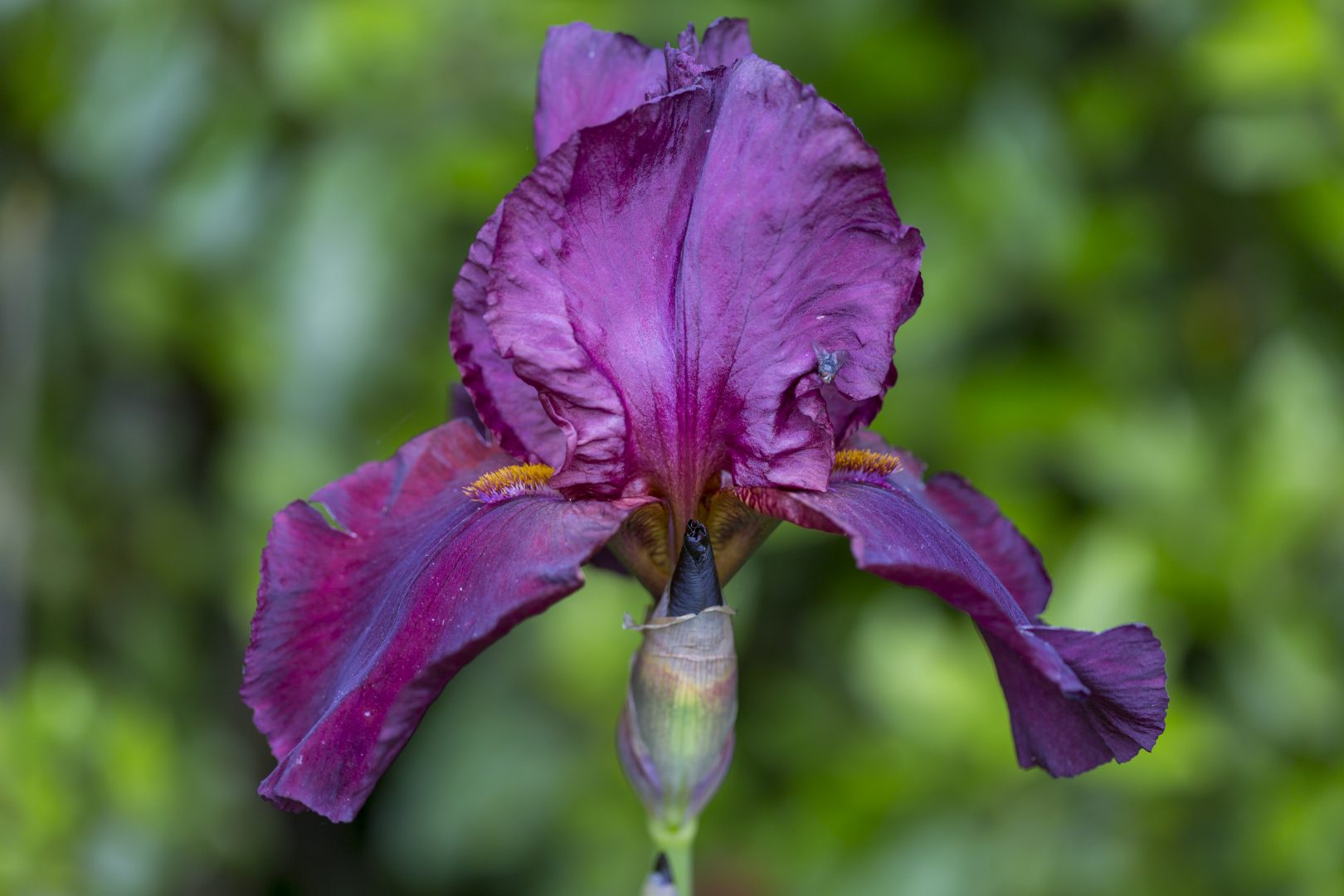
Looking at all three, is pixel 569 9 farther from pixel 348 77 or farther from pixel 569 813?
pixel 569 813

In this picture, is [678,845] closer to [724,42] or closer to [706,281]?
[706,281]

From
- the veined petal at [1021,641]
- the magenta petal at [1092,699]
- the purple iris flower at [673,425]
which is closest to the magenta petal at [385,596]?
the purple iris flower at [673,425]

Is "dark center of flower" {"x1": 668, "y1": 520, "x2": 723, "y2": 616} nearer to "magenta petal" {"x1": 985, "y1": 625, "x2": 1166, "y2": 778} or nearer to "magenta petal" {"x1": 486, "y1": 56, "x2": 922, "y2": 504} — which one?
"magenta petal" {"x1": 486, "y1": 56, "x2": 922, "y2": 504}

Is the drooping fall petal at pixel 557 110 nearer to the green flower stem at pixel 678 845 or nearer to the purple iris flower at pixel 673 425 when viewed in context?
the purple iris flower at pixel 673 425

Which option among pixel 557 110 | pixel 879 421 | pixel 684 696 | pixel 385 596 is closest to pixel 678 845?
pixel 684 696

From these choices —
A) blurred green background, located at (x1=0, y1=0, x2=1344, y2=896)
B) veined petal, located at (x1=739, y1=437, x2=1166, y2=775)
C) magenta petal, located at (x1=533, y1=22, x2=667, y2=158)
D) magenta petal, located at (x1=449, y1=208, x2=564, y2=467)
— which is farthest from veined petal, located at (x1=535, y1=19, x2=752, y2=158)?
blurred green background, located at (x1=0, y1=0, x2=1344, y2=896)
